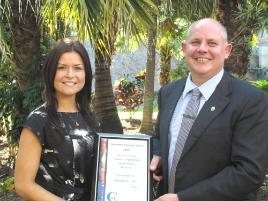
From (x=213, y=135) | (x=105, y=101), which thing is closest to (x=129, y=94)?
(x=105, y=101)

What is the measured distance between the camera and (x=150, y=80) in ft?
36.2

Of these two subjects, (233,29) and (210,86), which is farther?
(233,29)

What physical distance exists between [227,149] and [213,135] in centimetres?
10

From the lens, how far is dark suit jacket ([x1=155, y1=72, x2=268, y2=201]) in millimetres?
2234

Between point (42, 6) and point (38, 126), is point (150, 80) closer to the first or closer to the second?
point (42, 6)

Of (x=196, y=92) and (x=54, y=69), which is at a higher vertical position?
(x=54, y=69)

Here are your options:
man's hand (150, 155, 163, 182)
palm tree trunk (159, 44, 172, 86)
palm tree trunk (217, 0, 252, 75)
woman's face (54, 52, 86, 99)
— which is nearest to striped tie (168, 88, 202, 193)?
man's hand (150, 155, 163, 182)

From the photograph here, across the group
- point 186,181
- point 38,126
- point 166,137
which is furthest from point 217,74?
point 38,126

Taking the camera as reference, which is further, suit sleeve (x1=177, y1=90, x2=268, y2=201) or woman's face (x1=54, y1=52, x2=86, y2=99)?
woman's face (x1=54, y1=52, x2=86, y2=99)

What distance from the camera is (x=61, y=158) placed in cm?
241

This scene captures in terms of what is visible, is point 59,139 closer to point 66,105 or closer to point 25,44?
point 66,105

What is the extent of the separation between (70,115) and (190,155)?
743mm

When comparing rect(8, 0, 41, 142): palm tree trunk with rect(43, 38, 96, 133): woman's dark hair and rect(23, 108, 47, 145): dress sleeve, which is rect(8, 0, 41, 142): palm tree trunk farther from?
rect(23, 108, 47, 145): dress sleeve

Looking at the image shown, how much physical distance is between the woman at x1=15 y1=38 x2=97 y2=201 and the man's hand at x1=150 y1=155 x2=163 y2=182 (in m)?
0.36
